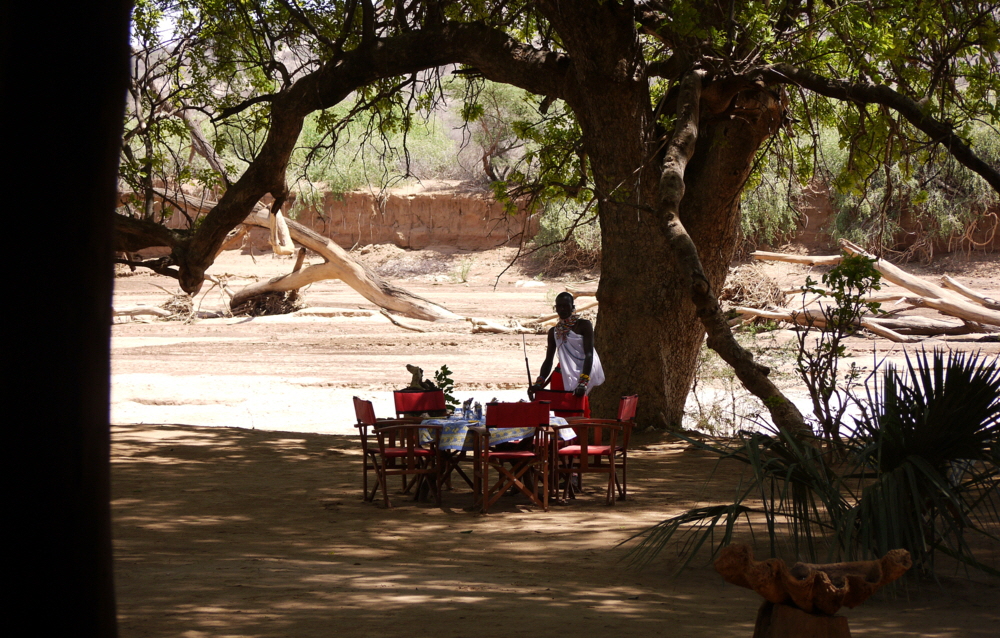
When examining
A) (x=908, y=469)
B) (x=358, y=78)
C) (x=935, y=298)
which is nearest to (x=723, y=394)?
(x=358, y=78)

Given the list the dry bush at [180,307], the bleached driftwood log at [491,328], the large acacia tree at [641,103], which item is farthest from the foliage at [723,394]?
the dry bush at [180,307]

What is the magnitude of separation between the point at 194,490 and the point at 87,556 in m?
5.94

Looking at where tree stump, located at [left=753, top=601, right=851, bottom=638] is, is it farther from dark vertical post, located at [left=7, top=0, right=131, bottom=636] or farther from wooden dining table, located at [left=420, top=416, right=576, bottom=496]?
Answer: wooden dining table, located at [left=420, top=416, right=576, bottom=496]

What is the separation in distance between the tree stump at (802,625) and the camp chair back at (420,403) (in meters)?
4.76

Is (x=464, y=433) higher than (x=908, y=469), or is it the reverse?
(x=908, y=469)

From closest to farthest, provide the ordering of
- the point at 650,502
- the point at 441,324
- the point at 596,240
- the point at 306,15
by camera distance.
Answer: the point at 650,502
the point at 306,15
the point at 441,324
the point at 596,240

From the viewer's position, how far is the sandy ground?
159 inches

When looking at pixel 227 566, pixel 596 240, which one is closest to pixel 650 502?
pixel 227 566

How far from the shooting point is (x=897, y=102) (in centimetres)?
855

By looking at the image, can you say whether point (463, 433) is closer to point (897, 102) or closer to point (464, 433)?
point (464, 433)

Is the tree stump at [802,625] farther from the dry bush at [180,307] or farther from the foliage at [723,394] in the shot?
the dry bush at [180,307]

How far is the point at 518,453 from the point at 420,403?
3.42ft

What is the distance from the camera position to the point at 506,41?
10.6m

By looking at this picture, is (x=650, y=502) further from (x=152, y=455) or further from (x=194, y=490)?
(x=152, y=455)
